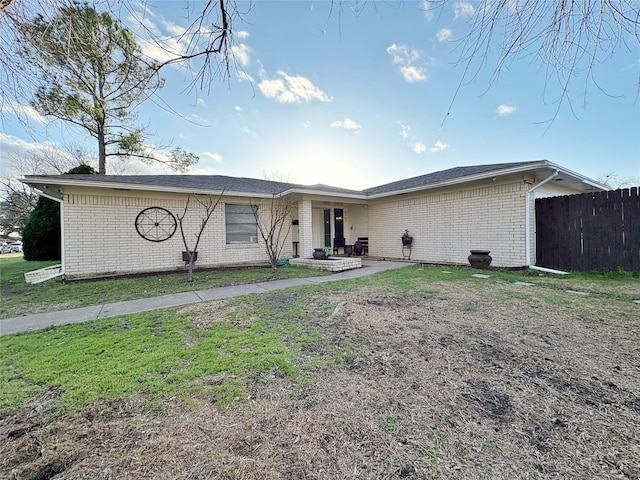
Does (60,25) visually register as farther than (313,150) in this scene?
No

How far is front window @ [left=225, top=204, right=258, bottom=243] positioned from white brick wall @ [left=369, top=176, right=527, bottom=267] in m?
5.60

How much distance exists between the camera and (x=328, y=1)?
2002 millimetres

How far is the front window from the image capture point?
32.2 feet

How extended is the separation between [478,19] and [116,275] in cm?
941

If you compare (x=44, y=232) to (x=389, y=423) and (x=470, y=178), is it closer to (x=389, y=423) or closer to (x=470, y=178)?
(x=389, y=423)

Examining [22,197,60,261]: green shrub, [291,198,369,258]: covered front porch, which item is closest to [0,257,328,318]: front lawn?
[22,197,60,261]: green shrub

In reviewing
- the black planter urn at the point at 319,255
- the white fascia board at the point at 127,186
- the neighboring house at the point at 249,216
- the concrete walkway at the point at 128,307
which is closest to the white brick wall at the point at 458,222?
the neighboring house at the point at 249,216

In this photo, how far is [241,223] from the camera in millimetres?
Result: 10062

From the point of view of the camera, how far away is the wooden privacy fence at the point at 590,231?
6629mm

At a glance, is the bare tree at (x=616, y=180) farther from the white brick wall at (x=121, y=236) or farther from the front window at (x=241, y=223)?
the white brick wall at (x=121, y=236)

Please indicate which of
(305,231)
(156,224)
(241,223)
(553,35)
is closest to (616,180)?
(305,231)

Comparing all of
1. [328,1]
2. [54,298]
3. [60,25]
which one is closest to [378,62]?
[328,1]

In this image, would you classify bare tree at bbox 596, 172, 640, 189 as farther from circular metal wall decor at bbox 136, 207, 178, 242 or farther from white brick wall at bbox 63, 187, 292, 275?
circular metal wall decor at bbox 136, 207, 178, 242

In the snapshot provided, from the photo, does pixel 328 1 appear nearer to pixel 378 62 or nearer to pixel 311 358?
pixel 378 62
